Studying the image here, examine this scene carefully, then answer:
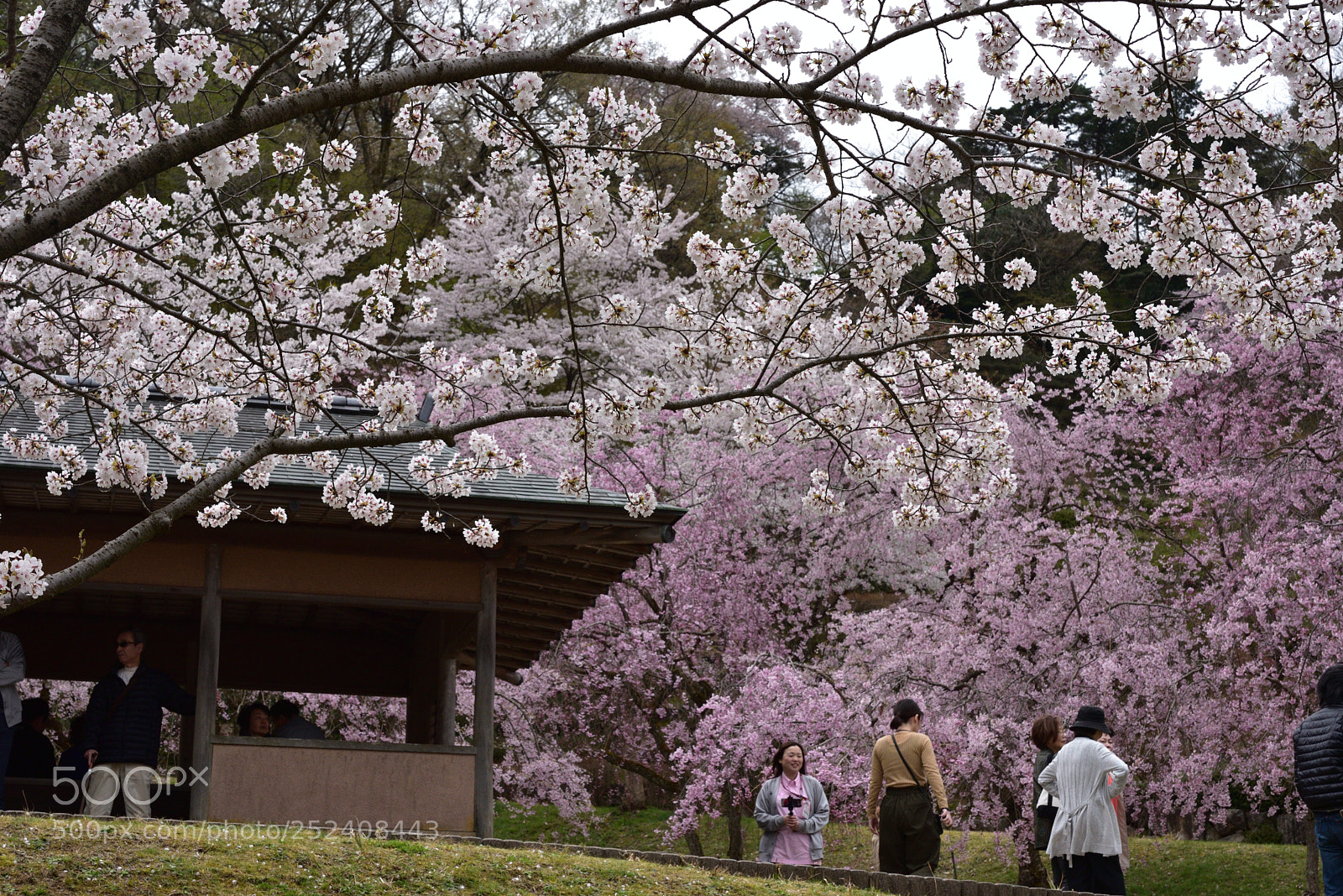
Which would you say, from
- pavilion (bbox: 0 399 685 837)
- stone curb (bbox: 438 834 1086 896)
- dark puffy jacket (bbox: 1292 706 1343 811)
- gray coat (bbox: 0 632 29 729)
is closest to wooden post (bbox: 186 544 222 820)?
pavilion (bbox: 0 399 685 837)

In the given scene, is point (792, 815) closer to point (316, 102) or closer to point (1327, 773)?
point (1327, 773)

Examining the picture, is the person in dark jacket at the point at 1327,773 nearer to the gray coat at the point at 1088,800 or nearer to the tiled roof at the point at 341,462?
the gray coat at the point at 1088,800

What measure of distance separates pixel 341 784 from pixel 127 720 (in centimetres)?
126

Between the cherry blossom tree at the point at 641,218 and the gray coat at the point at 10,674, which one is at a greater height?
the cherry blossom tree at the point at 641,218

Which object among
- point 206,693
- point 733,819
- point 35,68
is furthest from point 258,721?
point 733,819

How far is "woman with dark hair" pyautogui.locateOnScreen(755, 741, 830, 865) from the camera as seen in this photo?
24.8 feet

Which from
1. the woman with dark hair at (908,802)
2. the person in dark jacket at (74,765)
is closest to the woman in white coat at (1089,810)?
the woman with dark hair at (908,802)

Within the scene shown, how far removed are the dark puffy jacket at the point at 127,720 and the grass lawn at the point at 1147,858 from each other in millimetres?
6405

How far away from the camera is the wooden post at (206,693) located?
746 cm

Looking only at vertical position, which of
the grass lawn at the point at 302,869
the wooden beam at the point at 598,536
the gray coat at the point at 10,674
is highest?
the wooden beam at the point at 598,536

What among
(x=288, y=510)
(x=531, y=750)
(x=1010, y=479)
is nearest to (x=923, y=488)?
(x=1010, y=479)

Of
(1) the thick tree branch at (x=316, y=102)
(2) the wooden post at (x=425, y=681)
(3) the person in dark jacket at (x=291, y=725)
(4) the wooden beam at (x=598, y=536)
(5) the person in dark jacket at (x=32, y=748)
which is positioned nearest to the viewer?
(1) the thick tree branch at (x=316, y=102)

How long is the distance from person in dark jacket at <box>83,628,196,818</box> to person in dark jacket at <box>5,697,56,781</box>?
65.7 inches

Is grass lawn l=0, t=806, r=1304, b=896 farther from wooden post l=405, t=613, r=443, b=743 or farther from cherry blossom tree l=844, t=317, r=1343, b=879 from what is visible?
cherry blossom tree l=844, t=317, r=1343, b=879
